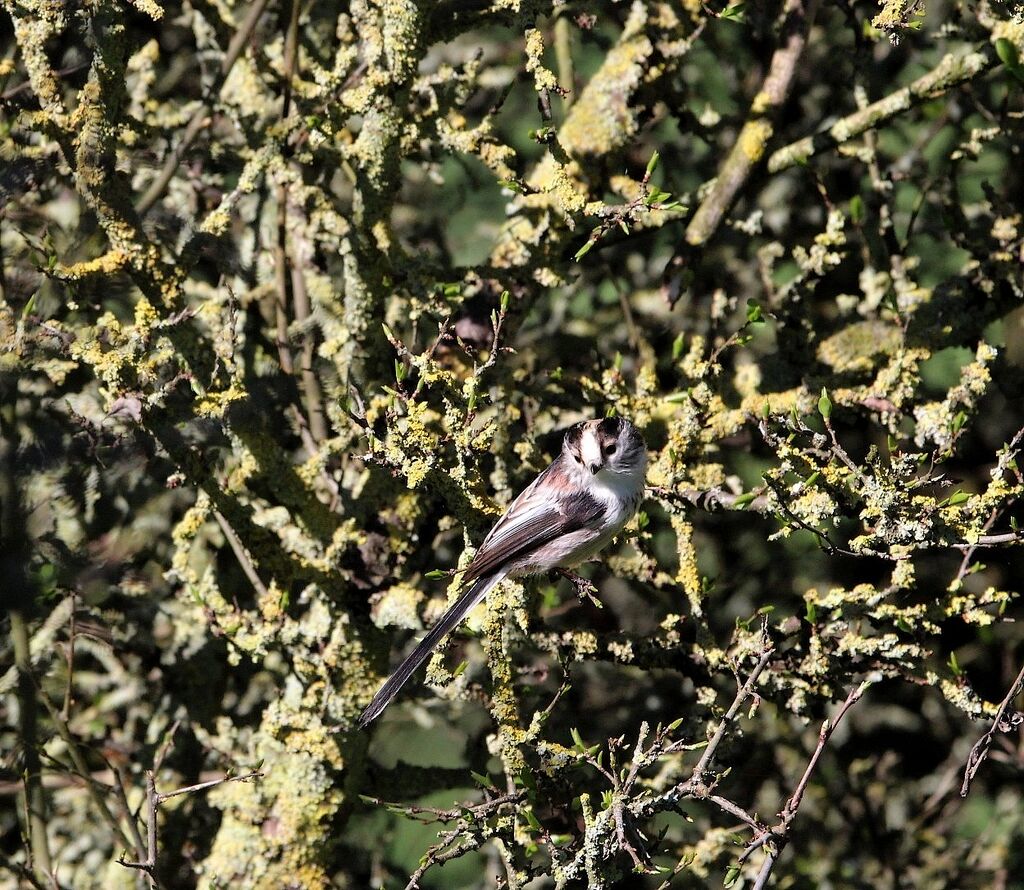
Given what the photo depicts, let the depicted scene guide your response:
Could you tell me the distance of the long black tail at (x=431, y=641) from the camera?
123 inches

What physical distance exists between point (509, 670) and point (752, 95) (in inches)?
94.3

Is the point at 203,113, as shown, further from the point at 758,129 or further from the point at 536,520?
the point at 758,129

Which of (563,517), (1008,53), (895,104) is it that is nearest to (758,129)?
(895,104)

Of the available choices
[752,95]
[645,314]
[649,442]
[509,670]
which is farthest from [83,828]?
[752,95]

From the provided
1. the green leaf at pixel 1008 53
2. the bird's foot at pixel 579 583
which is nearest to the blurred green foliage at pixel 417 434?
the green leaf at pixel 1008 53

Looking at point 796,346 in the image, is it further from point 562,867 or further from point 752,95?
point 562,867

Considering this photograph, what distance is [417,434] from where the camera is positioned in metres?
2.80

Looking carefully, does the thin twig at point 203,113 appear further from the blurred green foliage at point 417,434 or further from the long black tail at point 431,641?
the long black tail at point 431,641

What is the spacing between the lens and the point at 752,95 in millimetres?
4180

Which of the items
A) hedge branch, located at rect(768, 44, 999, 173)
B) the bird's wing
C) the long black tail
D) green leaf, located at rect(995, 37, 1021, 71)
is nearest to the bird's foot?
the bird's wing

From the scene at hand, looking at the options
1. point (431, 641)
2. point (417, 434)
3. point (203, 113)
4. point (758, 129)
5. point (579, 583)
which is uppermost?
point (203, 113)

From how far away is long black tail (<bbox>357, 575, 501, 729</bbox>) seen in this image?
3127 mm

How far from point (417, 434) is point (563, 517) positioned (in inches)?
34.0

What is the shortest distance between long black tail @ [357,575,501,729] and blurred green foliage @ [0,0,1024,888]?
66mm
